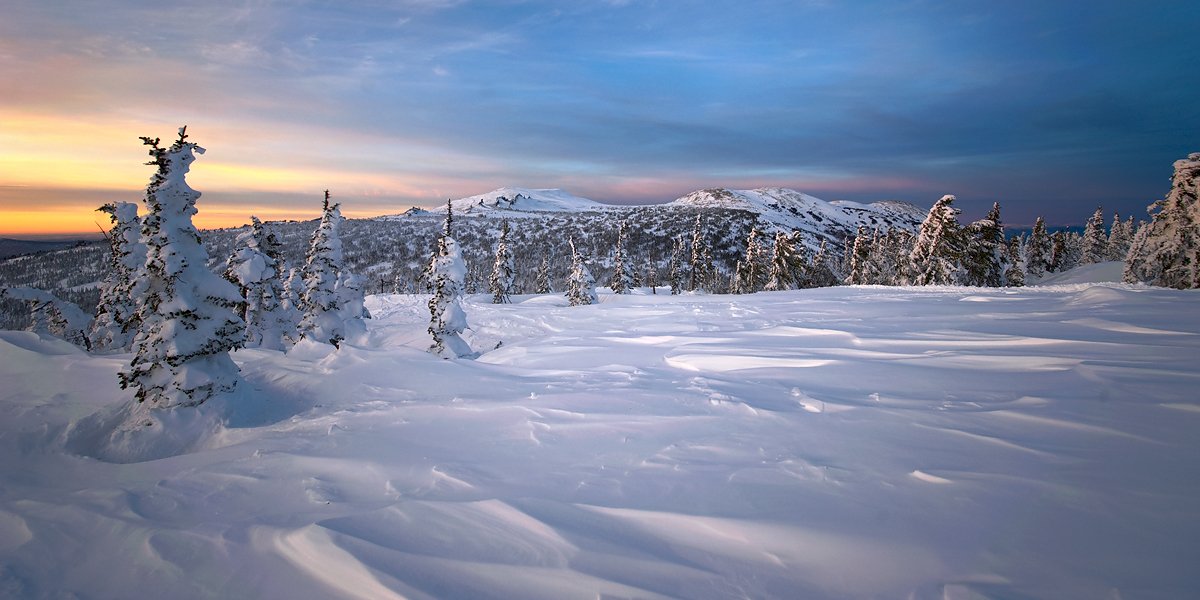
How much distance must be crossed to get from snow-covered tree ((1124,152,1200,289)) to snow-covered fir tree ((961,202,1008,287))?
10.3 metres

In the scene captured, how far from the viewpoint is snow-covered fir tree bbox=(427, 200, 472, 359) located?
18125mm

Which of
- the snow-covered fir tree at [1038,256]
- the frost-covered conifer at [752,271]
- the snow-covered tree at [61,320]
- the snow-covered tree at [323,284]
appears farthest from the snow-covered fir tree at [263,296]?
the snow-covered fir tree at [1038,256]

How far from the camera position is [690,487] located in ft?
12.5

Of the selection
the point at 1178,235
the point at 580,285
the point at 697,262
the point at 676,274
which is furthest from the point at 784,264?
the point at 1178,235

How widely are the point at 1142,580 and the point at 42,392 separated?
1598 cm

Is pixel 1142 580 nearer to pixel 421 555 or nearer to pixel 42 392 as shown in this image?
pixel 421 555

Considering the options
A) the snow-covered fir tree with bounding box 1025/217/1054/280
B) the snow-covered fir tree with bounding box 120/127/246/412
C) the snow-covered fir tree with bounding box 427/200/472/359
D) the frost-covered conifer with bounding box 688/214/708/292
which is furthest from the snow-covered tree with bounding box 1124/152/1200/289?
the snow-covered fir tree with bounding box 1025/217/1054/280

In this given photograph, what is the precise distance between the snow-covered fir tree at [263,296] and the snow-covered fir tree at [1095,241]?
10403 cm

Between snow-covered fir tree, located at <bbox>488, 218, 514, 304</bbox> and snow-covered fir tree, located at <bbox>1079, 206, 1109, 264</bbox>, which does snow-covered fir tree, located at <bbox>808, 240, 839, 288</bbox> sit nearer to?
snow-covered fir tree, located at <bbox>488, 218, 514, 304</bbox>

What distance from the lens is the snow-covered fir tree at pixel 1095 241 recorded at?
73.6m

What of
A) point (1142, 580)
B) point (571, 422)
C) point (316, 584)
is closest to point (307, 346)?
point (571, 422)

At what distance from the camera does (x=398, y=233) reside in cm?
19500

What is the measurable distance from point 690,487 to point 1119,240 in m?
112

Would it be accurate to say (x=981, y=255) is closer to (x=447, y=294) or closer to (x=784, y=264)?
(x=784, y=264)
